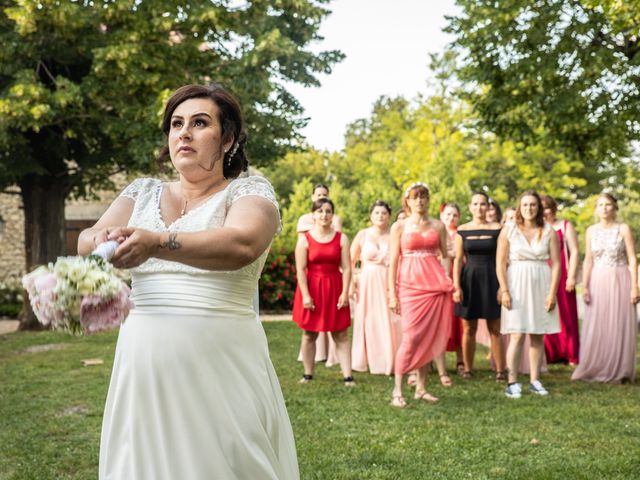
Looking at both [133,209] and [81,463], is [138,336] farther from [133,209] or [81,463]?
[81,463]

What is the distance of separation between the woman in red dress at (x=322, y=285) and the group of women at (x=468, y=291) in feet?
0.04

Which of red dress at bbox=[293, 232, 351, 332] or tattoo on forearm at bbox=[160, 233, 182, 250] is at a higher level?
tattoo on forearm at bbox=[160, 233, 182, 250]

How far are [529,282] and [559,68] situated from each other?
7.63m

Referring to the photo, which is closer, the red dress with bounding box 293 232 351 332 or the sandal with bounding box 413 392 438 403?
the sandal with bounding box 413 392 438 403

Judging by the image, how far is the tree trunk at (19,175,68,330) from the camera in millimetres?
18172

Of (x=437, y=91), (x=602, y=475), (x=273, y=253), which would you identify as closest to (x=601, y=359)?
(x=602, y=475)

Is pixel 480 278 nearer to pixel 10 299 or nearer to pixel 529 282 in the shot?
pixel 529 282

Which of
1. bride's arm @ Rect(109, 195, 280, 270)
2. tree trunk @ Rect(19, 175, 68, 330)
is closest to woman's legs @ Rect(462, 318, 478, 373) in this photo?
bride's arm @ Rect(109, 195, 280, 270)

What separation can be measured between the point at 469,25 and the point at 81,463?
507 inches

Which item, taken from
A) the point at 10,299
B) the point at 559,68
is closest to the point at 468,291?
the point at 559,68

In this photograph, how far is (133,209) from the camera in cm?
301

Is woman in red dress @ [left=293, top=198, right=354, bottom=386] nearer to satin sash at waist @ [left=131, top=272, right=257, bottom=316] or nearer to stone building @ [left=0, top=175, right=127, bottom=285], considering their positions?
satin sash at waist @ [left=131, top=272, right=257, bottom=316]

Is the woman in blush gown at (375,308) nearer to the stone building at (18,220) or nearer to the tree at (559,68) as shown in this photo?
the tree at (559,68)

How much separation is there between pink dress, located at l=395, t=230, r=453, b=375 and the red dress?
42.6 inches
